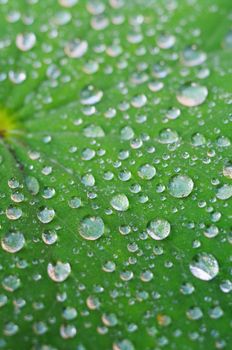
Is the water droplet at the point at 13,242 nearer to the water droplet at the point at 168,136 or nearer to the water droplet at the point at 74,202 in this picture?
the water droplet at the point at 74,202

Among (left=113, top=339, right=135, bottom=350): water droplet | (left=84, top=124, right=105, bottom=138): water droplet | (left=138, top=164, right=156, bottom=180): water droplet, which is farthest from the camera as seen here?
(left=84, top=124, right=105, bottom=138): water droplet

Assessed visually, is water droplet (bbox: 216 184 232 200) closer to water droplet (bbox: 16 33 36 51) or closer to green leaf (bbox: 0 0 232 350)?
green leaf (bbox: 0 0 232 350)

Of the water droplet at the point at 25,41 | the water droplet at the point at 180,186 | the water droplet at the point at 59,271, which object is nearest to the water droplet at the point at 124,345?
the water droplet at the point at 59,271

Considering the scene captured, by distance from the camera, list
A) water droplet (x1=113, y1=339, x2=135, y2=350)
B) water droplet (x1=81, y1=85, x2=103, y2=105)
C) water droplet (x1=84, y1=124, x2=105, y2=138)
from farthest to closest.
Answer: water droplet (x1=81, y1=85, x2=103, y2=105), water droplet (x1=84, y1=124, x2=105, y2=138), water droplet (x1=113, y1=339, x2=135, y2=350)

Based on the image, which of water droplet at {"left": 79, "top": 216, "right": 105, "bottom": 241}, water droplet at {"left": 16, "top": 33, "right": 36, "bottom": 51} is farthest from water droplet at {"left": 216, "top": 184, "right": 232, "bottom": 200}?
water droplet at {"left": 16, "top": 33, "right": 36, "bottom": 51}

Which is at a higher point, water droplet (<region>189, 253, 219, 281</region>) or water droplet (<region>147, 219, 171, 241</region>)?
water droplet (<region>147, 219, 171, 241</region>)

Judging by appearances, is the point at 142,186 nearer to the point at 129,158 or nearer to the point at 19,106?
the point at 129,158
